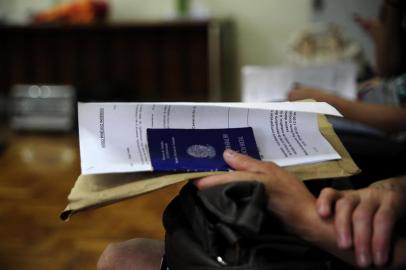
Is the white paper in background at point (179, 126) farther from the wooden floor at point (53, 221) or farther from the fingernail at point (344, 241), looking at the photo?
the wooden floor at point (53, 221)

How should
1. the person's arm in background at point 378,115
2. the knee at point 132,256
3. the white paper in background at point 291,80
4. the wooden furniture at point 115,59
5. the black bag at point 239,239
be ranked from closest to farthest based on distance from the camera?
the black bag at point 239,239 → the knee at point 132,256 → the person's arm in background at point 378,115 → the white paper in background at point 291,80 → the wooden furniture at point 115,59

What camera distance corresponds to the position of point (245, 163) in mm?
453

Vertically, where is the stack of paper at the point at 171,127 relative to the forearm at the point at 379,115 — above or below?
above

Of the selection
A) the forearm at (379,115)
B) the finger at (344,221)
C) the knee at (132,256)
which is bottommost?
the knee at (132,256)

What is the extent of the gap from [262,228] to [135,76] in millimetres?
3080

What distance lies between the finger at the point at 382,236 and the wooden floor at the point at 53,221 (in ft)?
A: 2.46

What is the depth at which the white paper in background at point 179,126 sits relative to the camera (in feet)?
1.55

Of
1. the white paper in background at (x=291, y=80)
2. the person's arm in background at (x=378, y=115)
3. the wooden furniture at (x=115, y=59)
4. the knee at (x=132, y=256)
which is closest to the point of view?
the knee at (x=132, y=256)

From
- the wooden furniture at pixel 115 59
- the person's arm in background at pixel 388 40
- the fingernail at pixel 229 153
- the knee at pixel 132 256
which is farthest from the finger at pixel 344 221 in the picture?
the wooden furniture at pixel 115 59

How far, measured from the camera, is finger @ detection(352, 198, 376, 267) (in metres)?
0.41

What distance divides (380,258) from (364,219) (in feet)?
0.11

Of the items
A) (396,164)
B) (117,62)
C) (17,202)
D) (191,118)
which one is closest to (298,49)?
(117,62)

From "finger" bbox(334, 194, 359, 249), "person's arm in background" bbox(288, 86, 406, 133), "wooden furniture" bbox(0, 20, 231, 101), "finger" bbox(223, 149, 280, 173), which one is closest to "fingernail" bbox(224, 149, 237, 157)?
"finger" bbox(223, 149, 280, 173)

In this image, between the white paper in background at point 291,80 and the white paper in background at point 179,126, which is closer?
the white paper in background at point 179,126
